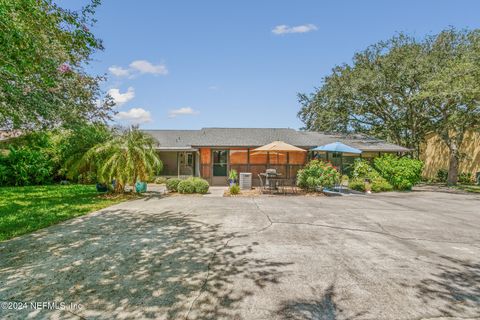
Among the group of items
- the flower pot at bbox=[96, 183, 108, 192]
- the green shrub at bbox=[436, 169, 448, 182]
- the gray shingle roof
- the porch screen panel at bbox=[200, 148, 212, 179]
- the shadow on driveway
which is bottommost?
the shadow on driveway

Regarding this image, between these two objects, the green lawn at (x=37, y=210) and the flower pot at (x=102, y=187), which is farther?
the flower pot at (x=102, y=187)

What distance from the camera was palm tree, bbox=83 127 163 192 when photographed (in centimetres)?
1058

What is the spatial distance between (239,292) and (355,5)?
43.9 feet

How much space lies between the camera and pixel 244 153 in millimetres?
16734

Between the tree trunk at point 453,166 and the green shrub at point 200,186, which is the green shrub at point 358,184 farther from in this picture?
the tree trunk at point 453,166

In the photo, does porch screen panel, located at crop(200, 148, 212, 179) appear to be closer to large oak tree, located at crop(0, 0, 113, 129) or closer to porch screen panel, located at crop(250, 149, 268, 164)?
porch screen panel, located at crop(250, 149, 268, 164)

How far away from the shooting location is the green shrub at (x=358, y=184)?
14.5m

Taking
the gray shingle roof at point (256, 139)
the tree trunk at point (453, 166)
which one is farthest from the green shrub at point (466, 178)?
the gray shingle roof at point (256, 139)

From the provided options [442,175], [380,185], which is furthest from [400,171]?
[442,175]

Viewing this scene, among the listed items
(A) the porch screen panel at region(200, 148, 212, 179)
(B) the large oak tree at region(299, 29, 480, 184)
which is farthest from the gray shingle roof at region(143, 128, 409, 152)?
(B) the large oak tree at region(299, 29, 480, 184)

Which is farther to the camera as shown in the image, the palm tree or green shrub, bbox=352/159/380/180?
green shrub, bbox=352/159/380/180

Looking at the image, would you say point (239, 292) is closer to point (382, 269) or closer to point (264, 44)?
point (382, 269)

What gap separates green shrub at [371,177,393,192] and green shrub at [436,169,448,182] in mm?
11725

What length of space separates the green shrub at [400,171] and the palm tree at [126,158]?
13.2 meters
